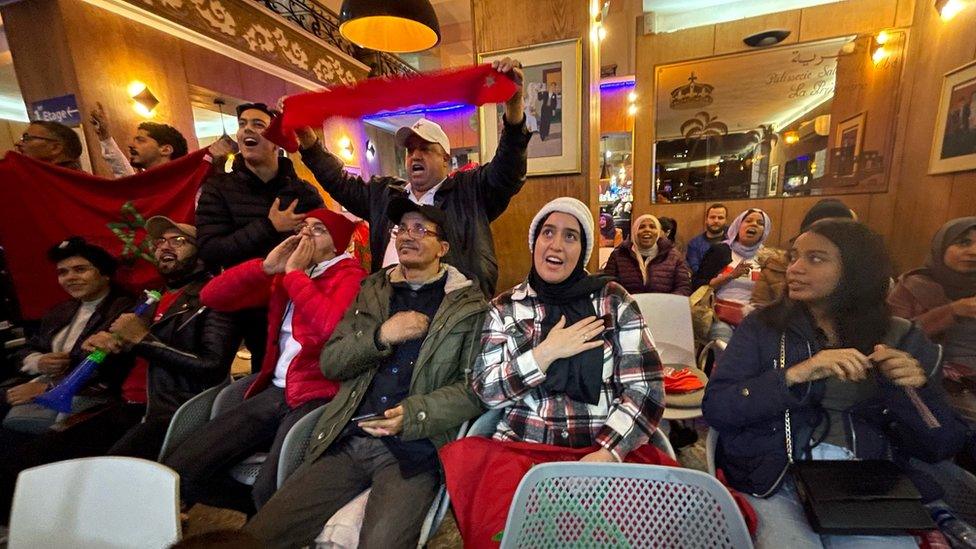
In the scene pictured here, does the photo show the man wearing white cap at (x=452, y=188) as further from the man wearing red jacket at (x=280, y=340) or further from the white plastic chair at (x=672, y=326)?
the white plastic chair at (x=672, y=326)

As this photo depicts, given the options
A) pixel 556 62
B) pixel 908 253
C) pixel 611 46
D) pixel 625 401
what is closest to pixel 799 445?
pixel 625 401

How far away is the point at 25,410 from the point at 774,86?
21.9 feet

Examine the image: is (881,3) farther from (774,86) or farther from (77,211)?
(77,211)

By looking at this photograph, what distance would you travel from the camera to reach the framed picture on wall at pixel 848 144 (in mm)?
4074

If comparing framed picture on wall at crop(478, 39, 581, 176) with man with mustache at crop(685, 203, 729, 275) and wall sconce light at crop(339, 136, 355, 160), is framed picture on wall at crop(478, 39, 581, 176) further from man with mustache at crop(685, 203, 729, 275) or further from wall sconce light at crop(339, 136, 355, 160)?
wall sconce light at crop(339, 136, 355, 160)

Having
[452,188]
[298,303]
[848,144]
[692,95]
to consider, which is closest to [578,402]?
[298,303]

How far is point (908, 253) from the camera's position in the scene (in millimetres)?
3746

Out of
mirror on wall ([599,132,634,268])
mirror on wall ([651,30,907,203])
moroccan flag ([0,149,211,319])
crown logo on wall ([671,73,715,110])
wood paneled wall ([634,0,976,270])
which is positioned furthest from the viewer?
mirror on wall ([599,132,634,268])

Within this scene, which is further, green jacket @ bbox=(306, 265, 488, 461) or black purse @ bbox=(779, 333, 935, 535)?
green jacket @ bbox=(306, 265, 488, 461)

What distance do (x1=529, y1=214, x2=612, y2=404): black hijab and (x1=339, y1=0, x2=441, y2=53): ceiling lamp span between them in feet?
7.02

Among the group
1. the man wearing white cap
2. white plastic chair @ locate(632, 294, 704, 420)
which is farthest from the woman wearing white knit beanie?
white plastic chair @ locate(632, 294, 704, 420)

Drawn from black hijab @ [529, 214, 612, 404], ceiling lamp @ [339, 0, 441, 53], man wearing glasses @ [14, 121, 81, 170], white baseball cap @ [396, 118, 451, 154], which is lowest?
black hijab @ [529, 214, 612, 404]

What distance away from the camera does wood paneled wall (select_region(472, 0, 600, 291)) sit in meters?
2.54

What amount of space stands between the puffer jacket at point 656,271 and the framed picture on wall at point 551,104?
949 millimetres
